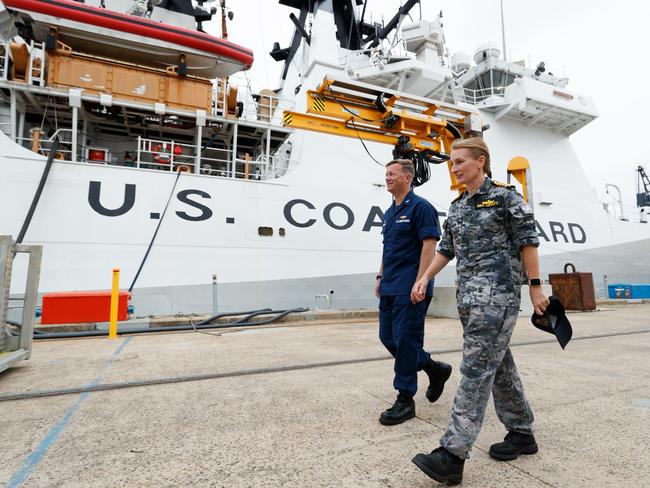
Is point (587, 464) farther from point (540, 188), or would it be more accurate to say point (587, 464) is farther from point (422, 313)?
point (540, 188)

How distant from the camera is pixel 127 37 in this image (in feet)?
25.8

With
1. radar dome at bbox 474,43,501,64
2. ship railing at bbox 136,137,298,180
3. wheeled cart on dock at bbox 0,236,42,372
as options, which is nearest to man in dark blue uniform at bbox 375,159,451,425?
wheeled cart on dock at bbox 0,236,42,372

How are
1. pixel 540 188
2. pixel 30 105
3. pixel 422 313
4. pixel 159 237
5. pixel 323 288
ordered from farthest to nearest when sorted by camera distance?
pixel 540 188, pixel 323 288, pixel 30 105, pixel 159 237, pixel 422 313

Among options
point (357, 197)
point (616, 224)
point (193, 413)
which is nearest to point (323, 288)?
point (357, 197)

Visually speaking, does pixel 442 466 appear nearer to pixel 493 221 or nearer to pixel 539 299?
pixel 539 299

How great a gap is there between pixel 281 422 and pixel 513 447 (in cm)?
112

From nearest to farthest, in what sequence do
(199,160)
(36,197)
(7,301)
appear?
(7,301), (36,197), (199,160)

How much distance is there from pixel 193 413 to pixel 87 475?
2.37 ft

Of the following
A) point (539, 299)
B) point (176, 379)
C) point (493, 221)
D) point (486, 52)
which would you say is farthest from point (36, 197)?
point (486, 52)

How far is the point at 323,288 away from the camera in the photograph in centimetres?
839

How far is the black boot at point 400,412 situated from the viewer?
→ 197 centimetres

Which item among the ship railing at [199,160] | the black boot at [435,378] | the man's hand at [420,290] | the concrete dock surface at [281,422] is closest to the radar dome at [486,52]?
the ship railing at [199,160]

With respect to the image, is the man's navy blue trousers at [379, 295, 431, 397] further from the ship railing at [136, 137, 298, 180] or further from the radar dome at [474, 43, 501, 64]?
the radar dome at [474, 43, 501, 64]

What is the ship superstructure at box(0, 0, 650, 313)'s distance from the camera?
22.9ft
